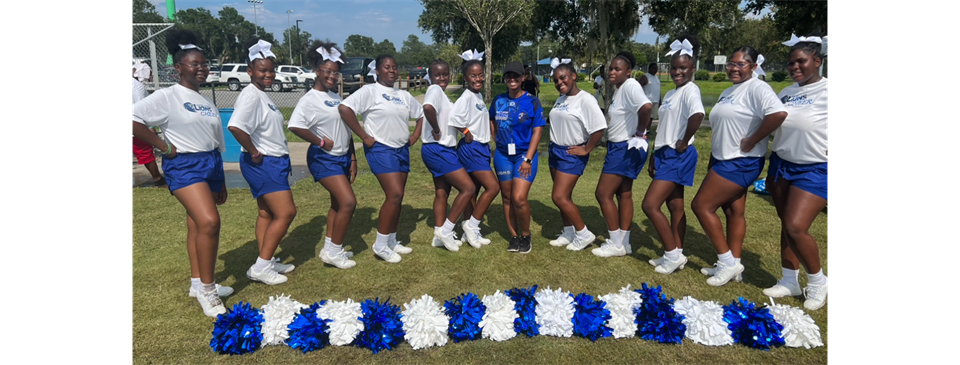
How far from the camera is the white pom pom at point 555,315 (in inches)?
130

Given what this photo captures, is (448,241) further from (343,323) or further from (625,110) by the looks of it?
(625,110)

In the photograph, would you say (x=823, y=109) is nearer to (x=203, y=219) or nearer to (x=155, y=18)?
(x=203, y=219)

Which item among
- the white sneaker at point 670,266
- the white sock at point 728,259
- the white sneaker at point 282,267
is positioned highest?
the white sock at point 728,259

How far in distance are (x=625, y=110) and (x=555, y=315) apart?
6.49 ft

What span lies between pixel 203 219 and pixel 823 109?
13.7 ft

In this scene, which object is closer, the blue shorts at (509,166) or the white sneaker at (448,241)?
the blue shorts at (509,166)

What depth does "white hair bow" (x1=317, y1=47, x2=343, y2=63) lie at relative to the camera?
13.6ft

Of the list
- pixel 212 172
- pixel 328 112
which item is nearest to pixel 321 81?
pixel 328 112

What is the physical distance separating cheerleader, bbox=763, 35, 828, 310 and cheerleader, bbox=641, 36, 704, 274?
2.04 ft

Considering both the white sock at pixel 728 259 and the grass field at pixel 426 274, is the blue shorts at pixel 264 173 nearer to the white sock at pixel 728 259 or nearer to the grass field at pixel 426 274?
the grass field at pixel 426 274

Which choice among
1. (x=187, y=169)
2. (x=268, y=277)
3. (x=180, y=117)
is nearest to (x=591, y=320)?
(x=268, y=277)

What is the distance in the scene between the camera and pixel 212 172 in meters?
3.64

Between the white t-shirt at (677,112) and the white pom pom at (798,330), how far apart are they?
1.48m

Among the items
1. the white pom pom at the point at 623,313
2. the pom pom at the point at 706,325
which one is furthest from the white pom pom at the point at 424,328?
the pom pom at the point at 706,325
